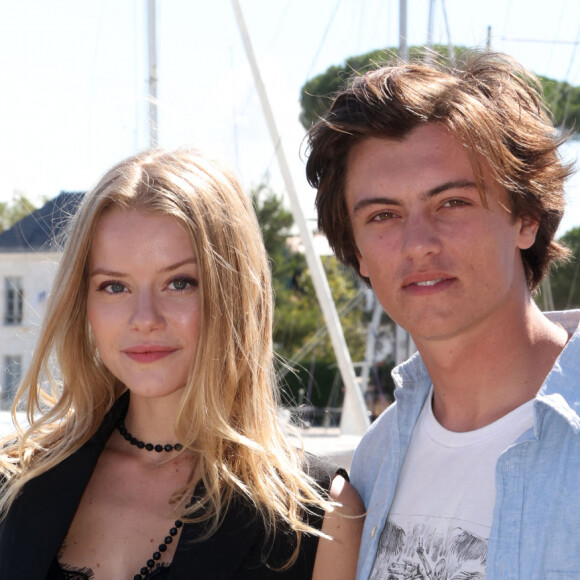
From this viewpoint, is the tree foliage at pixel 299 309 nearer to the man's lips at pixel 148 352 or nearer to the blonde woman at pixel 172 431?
the blonde woman at pixel 172 431

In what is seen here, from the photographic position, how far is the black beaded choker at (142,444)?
2.76m

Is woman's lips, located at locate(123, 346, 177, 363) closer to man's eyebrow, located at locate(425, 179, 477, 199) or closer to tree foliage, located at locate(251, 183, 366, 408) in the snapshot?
man's eyebrow, located at locate(425, 179, 477, 199)

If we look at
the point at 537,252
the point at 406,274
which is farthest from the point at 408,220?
the point at 537,252

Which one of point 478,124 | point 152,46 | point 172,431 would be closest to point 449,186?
point 478,124

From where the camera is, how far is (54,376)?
305 centimetres

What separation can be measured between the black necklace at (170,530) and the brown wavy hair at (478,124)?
3.09 ft

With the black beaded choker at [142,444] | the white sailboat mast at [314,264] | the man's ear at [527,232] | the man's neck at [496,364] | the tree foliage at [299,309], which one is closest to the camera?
the man's neck at [496,364]

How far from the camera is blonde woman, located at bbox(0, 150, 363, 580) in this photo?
2512 mm

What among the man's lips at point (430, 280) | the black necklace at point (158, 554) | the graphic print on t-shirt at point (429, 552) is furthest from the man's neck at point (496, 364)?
the black necklace at point (158, 554)

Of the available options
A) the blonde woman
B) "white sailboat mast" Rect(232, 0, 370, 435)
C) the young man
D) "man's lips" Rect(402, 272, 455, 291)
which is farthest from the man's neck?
"white sailboat mast" Rect(232, 0, 370, 435)

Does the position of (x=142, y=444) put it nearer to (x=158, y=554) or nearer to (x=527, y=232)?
(x=158, y=554)

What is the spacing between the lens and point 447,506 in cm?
229

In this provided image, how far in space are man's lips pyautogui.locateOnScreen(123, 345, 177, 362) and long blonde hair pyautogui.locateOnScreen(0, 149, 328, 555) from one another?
0.10 m

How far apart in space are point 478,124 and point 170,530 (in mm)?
1447
